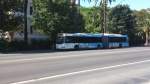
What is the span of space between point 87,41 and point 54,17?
18.8 feet

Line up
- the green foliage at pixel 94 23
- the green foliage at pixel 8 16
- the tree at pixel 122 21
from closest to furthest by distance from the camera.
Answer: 1. the green foliage at pixel 8 16
2. the green foliage at pixel 94 23
3. the tree at pixel 122 21

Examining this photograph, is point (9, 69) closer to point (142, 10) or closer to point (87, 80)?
point (87, 80)

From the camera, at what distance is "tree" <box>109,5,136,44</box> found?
84188 millimetres

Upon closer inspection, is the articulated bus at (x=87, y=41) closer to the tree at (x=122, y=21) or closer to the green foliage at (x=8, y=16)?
the green foliage at (x=8, y=16)

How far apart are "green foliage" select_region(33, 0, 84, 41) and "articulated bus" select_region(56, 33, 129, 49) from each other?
3.11m

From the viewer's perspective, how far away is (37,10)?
61.9 m

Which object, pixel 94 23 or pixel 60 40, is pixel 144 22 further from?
pixel 60 40

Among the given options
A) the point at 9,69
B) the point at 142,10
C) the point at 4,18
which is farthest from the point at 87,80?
the point at 142,10

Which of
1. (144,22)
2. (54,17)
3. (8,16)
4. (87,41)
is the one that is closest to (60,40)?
(54,17)

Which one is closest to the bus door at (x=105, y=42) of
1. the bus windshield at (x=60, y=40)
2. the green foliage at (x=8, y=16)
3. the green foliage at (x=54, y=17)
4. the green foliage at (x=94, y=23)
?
the green foliage at (x=54, y=17)

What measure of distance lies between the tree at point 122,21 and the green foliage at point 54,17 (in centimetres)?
2310

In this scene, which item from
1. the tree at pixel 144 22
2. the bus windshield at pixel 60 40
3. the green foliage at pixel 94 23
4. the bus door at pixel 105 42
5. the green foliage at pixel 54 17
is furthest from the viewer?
the tree at pixel 144 22

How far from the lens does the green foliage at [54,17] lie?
5975 centimetres

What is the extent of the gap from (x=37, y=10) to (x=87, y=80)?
46784mm
